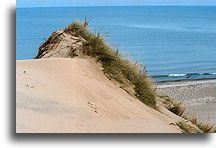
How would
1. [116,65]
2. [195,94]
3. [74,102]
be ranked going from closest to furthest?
[74,102]
[116,65]
[195,94]

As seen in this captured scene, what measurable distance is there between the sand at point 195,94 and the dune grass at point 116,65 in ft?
17.5

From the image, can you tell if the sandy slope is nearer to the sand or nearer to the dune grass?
the dune grass

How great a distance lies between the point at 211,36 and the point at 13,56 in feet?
46.8

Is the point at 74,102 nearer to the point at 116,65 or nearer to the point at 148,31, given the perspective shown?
the point at 116,65

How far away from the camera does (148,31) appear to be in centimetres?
1129

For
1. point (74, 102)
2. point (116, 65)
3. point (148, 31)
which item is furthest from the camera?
point (148, 31)

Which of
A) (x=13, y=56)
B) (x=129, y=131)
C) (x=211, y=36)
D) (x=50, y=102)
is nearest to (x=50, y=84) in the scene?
(x=50, y=102)

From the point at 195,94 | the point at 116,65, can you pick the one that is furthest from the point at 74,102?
the point at 195,94

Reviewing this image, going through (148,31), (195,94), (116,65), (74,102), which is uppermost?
(148,31)

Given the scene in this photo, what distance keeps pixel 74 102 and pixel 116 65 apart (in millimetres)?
2107

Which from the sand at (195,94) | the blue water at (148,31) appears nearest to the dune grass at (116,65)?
the blue water at (148,31)

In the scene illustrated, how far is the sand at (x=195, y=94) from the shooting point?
13.1 m

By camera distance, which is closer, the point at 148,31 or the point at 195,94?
the point at 148,31

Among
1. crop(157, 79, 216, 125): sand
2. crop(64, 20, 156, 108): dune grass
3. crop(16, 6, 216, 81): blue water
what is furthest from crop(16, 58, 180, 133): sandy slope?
crop(157, 79, 216, 125): sand
